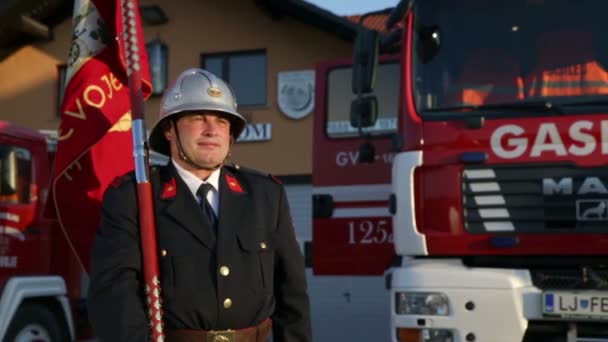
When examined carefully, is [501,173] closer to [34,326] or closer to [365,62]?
[365,62]

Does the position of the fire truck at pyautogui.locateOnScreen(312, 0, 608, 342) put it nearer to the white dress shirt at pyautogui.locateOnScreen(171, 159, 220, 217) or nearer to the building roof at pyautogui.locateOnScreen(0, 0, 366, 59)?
the white dress shirt at pyautogui.locateOnScreen(171, 159, 220, 217)

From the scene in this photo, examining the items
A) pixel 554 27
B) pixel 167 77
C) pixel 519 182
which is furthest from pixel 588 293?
pixel 167 77

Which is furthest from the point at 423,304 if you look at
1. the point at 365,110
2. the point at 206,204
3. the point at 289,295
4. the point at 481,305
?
the point at 206,204

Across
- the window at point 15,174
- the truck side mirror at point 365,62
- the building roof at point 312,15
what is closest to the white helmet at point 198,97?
the truck side mirror at point 365,62

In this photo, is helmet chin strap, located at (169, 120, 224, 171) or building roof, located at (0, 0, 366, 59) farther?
building roof, located at (0, 0, 366, 59)

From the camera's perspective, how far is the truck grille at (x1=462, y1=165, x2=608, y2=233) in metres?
5.10

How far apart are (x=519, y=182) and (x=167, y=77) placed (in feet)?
42.4

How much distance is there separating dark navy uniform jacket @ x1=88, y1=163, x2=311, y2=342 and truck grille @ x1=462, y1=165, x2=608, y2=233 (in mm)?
2246

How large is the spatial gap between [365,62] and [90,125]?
2054 millimetres

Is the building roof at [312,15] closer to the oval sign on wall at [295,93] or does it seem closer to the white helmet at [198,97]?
the oval sign on wall at [295,93]

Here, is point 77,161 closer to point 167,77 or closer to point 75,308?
point 75,308


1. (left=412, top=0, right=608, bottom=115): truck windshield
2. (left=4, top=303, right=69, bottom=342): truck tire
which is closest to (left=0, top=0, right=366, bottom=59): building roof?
(left=4, top=303, right=69, bottom=342): truck tire

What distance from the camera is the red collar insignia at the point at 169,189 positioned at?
10.4ft

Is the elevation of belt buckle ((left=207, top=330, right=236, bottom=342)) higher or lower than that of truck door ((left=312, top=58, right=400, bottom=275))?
lower
